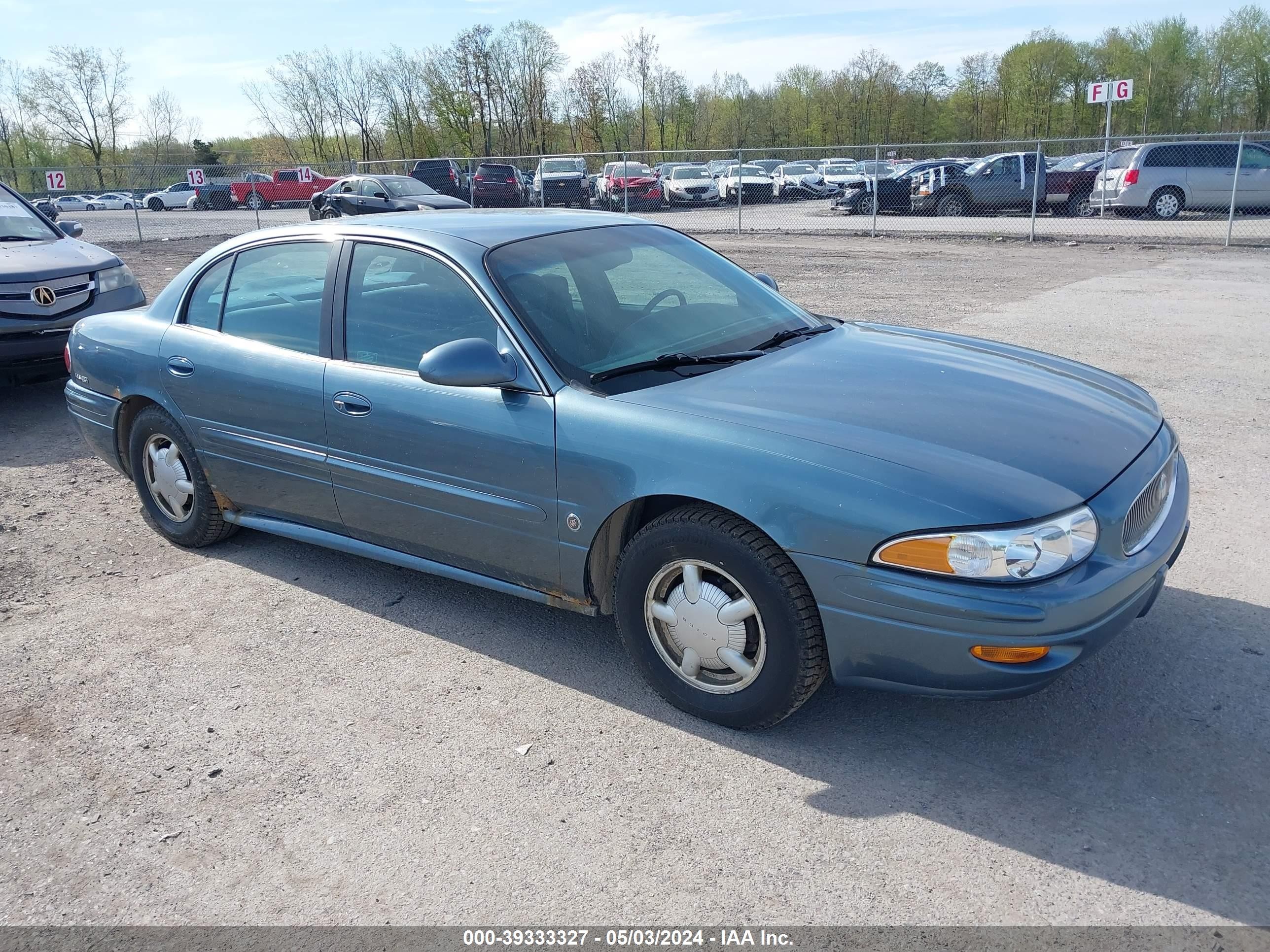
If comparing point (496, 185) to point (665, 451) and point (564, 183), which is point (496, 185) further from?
point (665, 451)

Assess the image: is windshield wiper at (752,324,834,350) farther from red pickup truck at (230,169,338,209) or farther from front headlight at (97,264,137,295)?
red pickup truck at (230,169,338,209)

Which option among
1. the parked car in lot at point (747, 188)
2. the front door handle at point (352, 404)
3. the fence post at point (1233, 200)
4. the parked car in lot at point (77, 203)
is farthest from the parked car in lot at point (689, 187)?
the front door handle at point (352, 404)

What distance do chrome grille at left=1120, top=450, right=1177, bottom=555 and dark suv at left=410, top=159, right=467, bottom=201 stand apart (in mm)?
27405

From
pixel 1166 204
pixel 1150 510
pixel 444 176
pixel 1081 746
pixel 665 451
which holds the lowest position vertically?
pixel 1081 746

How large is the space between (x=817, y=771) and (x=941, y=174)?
2304cm

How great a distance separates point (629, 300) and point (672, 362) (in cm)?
49

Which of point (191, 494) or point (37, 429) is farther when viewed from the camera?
point (37, 429)

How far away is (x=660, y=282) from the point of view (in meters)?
4.13

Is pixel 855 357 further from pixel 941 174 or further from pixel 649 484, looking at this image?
pixel 941 174

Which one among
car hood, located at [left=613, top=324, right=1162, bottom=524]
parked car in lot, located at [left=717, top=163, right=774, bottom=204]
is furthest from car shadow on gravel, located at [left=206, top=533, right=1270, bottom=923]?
parked car in lot, located at [left=717, top=163, right=774, bottom=204]

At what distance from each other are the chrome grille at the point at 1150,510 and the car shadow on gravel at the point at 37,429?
627cm

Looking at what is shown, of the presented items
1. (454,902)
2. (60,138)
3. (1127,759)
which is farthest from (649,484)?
(60,138)

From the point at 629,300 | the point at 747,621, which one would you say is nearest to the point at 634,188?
the point at 629,300

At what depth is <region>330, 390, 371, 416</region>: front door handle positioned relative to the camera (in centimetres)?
385
